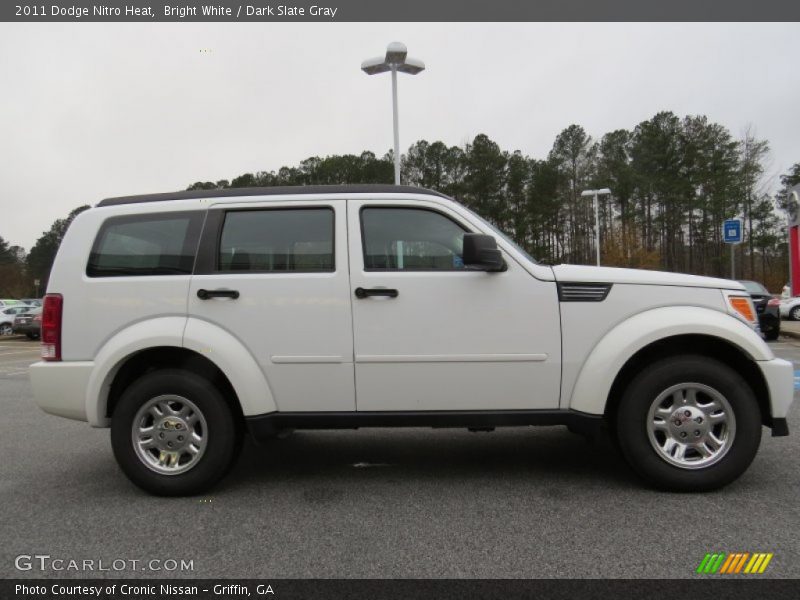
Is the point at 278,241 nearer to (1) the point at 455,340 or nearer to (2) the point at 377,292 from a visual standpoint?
(2) the point at 377,292

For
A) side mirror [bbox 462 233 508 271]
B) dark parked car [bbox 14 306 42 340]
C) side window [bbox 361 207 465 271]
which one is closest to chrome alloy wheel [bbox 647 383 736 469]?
side mirror [bbox 462 233 508 271]

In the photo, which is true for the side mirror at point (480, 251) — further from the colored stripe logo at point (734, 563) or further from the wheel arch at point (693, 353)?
the colored stripe logo at point (734, 563)

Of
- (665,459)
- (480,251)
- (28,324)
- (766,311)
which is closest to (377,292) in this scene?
(480,251)

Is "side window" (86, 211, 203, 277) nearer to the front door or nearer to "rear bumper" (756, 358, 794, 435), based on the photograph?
the front door

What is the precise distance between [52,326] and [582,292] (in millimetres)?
3519

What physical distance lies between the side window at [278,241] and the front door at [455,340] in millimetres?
326

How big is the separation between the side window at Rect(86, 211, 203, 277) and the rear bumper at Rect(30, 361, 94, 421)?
64cm

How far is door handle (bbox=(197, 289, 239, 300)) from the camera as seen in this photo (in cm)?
379

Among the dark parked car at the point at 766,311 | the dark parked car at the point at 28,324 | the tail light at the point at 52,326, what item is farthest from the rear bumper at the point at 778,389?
the dark parked car at the point at 28,324

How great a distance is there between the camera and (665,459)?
3.66 metres

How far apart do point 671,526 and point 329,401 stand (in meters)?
2.13

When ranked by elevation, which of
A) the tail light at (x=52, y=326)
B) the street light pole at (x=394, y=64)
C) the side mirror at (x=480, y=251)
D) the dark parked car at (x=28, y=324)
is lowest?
the dark parked car at (x=28, y=324)

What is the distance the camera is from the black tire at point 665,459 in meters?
3.63
